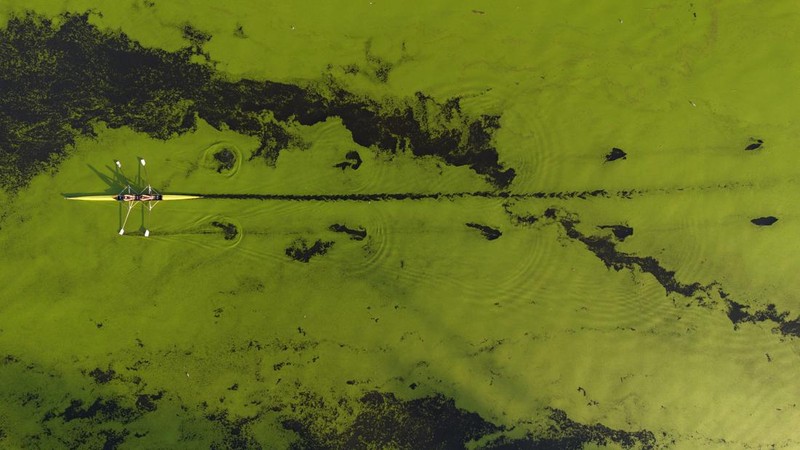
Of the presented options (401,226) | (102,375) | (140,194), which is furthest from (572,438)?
(140,194)

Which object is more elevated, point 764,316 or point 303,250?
point 303,250

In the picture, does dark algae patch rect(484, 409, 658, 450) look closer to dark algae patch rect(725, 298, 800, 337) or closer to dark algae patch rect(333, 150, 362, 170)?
dark algae patch rect(725, 298, 800, 337)

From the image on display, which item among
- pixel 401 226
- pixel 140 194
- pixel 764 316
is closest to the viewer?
pixel 140 194

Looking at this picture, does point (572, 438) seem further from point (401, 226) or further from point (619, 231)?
point (401, 226)

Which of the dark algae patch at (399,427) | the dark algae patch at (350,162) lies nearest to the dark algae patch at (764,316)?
the dark algae patch at (399,427)

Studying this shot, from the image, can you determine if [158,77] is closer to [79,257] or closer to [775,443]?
[79,257]

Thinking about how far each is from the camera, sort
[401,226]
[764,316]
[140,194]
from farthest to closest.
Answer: [764,316] → [401,226] → [140,194]
